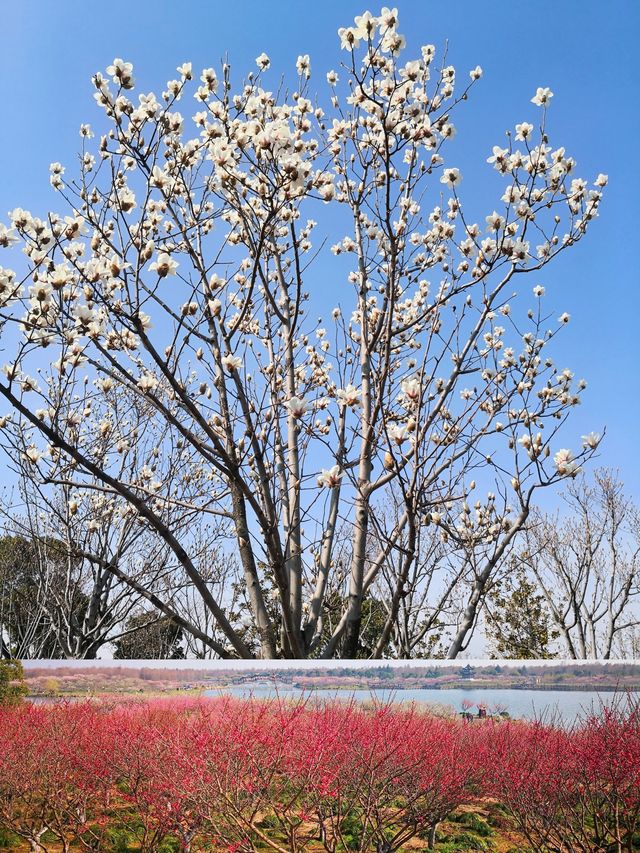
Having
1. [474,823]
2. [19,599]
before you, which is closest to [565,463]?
[474,823]

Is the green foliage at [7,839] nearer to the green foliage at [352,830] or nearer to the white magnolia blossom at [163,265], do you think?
the green foliage at [352,830]

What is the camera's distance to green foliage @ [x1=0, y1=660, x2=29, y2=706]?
424 centimetres

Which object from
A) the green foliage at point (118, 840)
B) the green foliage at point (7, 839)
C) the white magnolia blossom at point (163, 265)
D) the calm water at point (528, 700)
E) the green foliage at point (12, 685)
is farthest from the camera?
the green foliage at point (12, 685)

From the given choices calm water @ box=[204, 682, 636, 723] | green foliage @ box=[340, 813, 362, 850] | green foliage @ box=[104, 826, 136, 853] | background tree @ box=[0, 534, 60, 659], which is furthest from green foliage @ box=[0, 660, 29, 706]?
background tree @ box=[0, 534, 60, 659]

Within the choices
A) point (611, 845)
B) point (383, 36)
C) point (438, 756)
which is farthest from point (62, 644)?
point (383, 36)

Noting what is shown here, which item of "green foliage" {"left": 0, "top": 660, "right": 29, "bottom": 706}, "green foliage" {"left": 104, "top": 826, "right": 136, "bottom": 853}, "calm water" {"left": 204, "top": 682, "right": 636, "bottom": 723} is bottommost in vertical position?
"green foliage" {"left": 104, "top": 826, "right": 136, "bottom": 853}

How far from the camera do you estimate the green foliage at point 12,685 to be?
13.9 ft

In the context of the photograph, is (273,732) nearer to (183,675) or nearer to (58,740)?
(183,675)

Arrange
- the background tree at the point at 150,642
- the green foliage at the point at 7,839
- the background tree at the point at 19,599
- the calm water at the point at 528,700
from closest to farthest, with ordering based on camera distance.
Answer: the green foliage at the point at 7,839 → the calm water at the point at 528,700 → the background tree at the point at 150,642 → the background tree at the point at 19,599

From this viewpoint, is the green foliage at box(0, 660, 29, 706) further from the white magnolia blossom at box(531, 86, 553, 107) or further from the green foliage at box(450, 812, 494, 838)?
the white magnolia blossom at box(531, 86, 553, 107)

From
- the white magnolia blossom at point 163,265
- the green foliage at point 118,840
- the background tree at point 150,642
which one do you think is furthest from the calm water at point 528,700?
the background tree at point 150,642

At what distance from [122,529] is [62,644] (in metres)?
1.02

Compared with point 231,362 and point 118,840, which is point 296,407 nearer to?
point 231,362

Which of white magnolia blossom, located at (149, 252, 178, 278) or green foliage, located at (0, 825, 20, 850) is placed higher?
white magnolia blossom, located at (149, 252, 178, 278)
